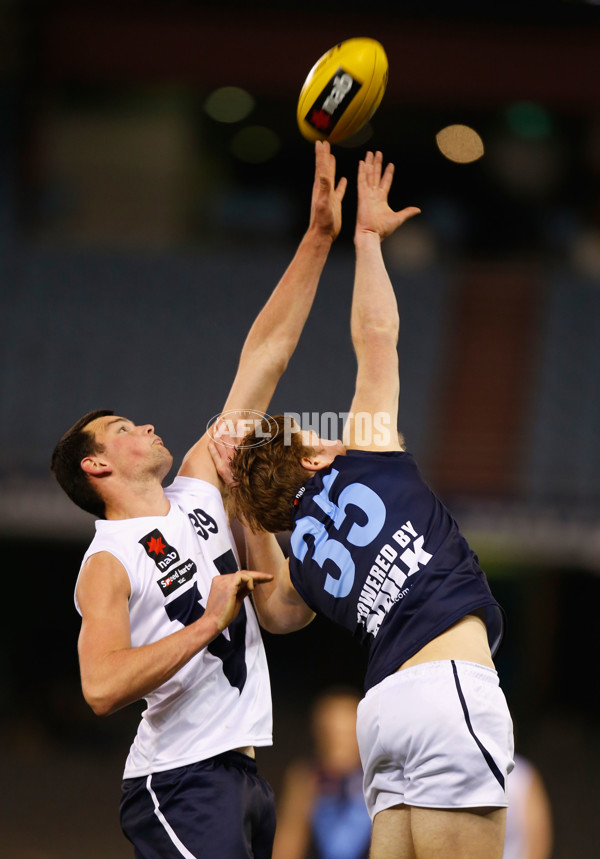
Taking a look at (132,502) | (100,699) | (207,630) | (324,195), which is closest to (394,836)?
(207,630)

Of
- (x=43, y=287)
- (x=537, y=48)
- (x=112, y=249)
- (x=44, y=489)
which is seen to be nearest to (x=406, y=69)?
(x=537, y=48)

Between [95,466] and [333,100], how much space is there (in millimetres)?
1829

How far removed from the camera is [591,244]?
13656mm

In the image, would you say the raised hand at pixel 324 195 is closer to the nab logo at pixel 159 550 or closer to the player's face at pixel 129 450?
the player's face at pixel 129 450

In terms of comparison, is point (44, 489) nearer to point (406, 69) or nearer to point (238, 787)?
point (406, 69)

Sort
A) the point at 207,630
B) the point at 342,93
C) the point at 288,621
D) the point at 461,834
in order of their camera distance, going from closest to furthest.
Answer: the point at 461,834 → the point at 207,630 → the point at 288,621 → the point at 342,93

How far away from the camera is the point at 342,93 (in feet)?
13.1

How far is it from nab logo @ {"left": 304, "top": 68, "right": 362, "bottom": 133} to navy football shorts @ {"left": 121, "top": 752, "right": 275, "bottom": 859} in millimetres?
2553

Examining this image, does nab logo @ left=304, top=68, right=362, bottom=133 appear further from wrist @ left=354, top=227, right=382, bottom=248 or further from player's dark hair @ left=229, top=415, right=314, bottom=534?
player's dark hair @ left=229, top=415, right=314, bottom=534

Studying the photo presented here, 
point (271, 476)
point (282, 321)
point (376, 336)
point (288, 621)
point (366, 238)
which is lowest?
point (288, 621)

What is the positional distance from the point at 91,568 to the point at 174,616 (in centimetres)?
35

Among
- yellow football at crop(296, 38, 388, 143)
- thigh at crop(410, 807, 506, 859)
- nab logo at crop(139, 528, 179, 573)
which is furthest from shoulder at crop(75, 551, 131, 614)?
yellow football at crop(296, 38, 388, 143)

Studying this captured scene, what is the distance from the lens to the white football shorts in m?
2.86

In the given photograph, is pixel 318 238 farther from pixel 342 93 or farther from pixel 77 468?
pixel 77 468
